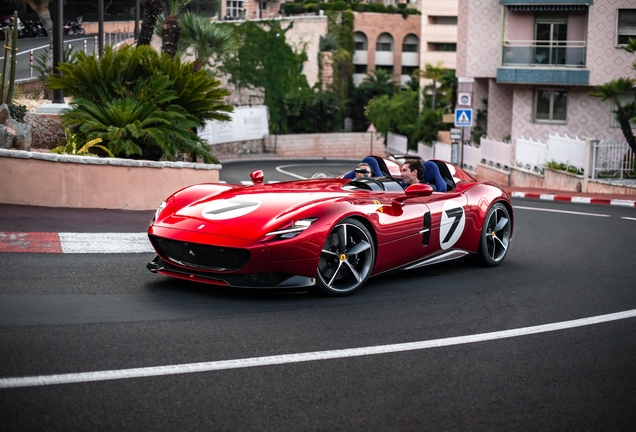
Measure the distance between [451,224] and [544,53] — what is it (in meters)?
29.6

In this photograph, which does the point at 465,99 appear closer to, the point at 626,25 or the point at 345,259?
the point at 626,25

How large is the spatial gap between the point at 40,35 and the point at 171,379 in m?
57.5

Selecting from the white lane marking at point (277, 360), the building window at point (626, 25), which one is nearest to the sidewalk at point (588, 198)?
the building window at point (626, 25)

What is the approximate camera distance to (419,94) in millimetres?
70875

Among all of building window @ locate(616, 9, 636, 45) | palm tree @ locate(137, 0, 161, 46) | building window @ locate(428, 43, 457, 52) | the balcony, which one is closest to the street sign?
the balcony

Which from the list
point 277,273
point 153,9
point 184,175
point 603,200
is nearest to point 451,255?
point 277,273

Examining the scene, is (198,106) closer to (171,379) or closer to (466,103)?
(171,379)

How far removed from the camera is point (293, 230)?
7.44m

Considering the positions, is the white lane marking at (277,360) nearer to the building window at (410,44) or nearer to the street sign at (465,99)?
the street sign at (465,99)

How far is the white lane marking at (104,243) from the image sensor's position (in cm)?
973

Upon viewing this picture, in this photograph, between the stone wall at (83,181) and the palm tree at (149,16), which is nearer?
the stone wall at (83,181)

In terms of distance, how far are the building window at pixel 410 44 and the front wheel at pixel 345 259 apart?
287 ft

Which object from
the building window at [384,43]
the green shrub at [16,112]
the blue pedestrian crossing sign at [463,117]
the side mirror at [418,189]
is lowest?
the side mirror at [418,189]

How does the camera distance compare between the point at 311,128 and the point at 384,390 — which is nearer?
the point at 384,390
